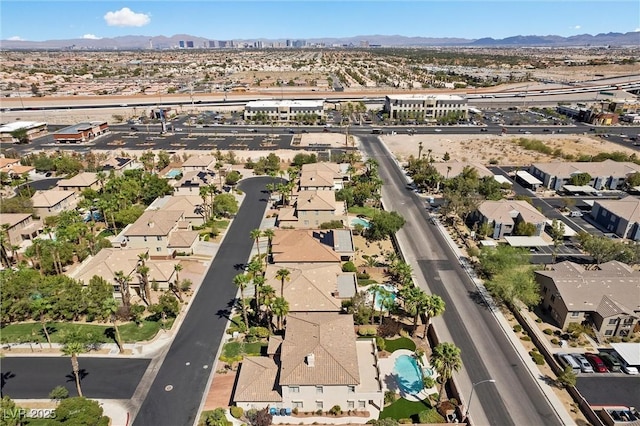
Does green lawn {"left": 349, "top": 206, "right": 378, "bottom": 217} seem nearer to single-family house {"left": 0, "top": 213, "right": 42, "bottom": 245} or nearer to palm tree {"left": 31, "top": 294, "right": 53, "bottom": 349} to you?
palm tree {"left": 31, "top": 294, "right": 53, "bottom": 349}

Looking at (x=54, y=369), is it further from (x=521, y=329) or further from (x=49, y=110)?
(x=49, y=110)

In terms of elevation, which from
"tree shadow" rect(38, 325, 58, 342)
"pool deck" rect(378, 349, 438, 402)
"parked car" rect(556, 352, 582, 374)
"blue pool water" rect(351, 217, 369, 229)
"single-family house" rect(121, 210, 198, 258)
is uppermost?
"single-family house" rect(121, 210, 198, 258)

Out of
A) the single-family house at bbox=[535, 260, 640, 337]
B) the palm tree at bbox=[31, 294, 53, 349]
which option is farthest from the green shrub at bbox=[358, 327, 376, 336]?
the palm tree at bbox=[31, 294, 53, 349]

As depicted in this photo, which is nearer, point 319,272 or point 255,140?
point 319,272

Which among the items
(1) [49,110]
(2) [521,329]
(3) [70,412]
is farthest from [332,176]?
(1) [49,110]

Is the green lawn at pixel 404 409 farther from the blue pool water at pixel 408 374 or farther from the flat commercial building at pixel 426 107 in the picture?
the flat commercial building at pixel 426 107
